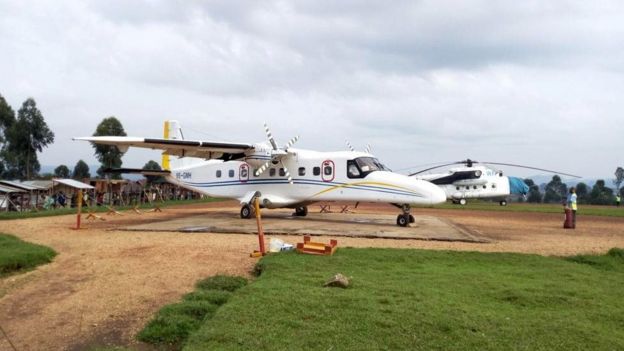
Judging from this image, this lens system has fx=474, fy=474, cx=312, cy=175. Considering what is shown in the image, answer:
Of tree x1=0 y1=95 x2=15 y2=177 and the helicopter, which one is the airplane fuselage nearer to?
the helicopter

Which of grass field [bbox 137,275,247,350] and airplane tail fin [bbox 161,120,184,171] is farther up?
airplane tail fin [bbox 161,120,184,171]

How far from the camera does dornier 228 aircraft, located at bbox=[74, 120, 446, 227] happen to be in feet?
56.9

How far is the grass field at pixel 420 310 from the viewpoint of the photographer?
15.7ft

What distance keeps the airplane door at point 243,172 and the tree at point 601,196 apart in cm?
5981

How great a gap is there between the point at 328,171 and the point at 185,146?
19.1 feet

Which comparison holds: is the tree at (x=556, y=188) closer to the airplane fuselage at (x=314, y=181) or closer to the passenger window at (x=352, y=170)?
the airplane fuselage at (x=314, y=181)

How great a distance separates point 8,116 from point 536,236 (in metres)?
55.7

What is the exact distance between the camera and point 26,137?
174 feet

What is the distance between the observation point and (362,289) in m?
6.72

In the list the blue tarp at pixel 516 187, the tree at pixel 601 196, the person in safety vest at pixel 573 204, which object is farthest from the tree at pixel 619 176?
the person in safety vest at pixel 573 204

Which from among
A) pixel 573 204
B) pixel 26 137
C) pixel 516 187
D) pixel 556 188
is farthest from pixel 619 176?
pixel 26 137

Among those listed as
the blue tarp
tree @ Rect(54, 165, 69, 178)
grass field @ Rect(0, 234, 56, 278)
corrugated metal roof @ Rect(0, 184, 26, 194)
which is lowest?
grass field @ Rect(0, 234, 56, 278)

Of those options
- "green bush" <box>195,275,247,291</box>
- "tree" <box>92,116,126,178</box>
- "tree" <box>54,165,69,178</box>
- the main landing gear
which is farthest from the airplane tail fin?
"tree" <box>54,165,69,178</box>

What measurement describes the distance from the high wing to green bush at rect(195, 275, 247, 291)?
10519 millimetres
